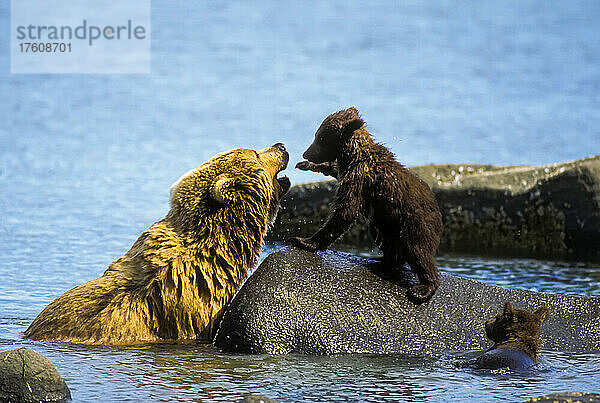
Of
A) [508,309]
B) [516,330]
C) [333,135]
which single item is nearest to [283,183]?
[333,135]

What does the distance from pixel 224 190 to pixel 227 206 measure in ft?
0.41

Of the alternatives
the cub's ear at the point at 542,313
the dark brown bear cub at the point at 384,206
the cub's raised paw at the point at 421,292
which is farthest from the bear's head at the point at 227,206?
the cub's ear at the point at 542,313

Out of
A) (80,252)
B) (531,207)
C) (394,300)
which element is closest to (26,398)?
(394,300)

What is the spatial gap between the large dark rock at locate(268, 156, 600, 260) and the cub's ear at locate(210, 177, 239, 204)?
5.10 metres

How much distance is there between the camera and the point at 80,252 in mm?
10438

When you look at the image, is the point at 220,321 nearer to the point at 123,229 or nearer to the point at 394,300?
the point at 394,300

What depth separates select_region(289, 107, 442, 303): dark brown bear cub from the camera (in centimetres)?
635

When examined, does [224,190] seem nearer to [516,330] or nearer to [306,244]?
[306,244]

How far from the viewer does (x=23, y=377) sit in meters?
5.26

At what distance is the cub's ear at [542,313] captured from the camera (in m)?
6.31

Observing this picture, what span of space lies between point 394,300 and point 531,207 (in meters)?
5.49

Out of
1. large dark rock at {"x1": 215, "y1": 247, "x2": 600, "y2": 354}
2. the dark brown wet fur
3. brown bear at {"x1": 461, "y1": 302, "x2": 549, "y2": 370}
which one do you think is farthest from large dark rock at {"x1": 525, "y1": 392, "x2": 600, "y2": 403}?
large dark rock at {"x1": 215, "y1": 247, "x2": 600, "y2": 354}

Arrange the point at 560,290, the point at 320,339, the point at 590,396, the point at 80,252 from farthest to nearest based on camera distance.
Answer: the point at 80,252 < the point at 560,290 < the point at 320,339 < the point at 590,396

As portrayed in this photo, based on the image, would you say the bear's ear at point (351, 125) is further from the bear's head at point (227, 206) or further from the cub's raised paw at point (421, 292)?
the cub's raised paw at point (421, 292)
